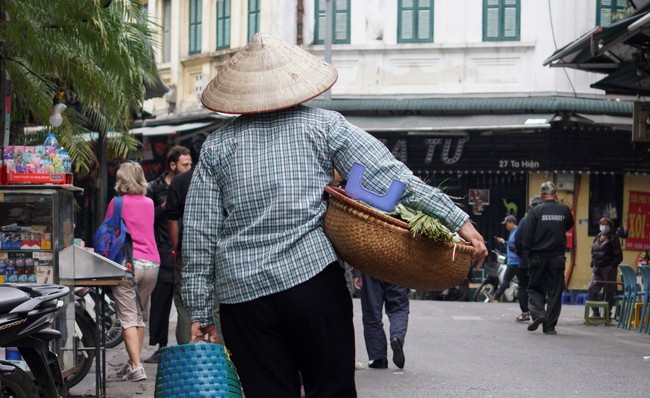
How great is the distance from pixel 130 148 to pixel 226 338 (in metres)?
9.71

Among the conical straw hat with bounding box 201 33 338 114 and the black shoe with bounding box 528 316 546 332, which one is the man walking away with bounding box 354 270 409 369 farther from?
the conical straw hat with bounding box 201 33 338 114

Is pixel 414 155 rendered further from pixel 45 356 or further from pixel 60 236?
pixel 45 356

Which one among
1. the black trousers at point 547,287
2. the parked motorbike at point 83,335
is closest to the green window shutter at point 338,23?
the black trousers at point 547,287

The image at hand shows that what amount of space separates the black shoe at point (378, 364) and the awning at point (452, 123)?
14981 mm

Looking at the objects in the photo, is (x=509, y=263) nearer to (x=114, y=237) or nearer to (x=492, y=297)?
(x=492, y=297)

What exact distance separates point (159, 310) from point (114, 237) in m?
1.11

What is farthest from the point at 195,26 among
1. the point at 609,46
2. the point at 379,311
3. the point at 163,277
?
the point at 379,311

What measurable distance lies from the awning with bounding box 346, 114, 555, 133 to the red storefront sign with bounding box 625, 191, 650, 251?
2.98 metres

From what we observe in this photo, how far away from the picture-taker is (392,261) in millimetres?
4828

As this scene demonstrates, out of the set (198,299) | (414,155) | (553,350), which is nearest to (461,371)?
(553,350)

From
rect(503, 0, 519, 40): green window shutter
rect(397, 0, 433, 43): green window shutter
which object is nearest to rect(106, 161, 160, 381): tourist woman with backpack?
rect(397, 0, 433, 43): green window shutter

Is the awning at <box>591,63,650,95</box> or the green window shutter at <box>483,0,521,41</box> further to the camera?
the green window shutter at <box>483,0,521,41</box>

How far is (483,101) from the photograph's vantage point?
27.4 meters

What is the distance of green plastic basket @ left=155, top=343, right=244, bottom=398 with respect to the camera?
4.70 m
